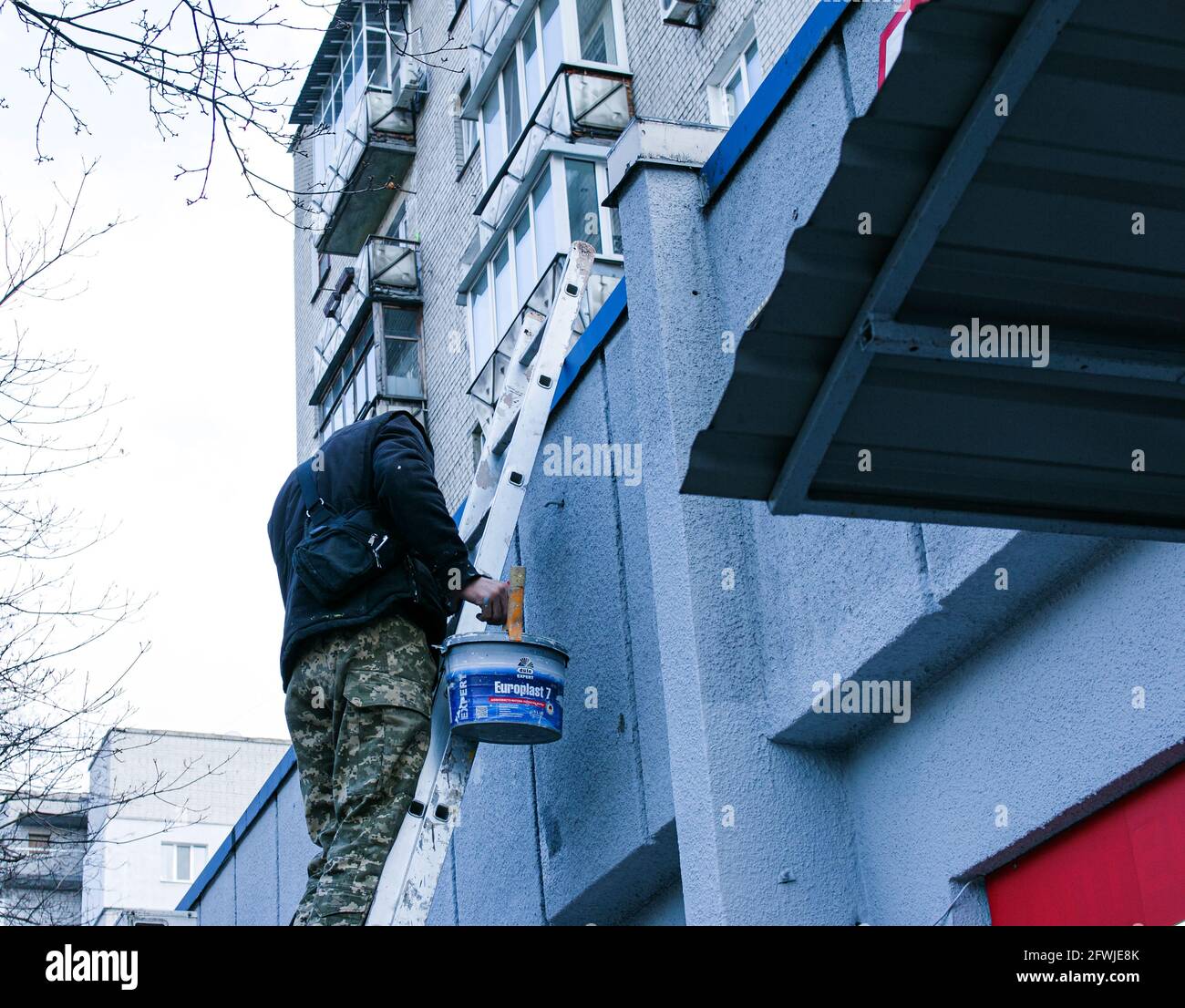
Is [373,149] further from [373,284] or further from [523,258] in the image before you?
[523,258]

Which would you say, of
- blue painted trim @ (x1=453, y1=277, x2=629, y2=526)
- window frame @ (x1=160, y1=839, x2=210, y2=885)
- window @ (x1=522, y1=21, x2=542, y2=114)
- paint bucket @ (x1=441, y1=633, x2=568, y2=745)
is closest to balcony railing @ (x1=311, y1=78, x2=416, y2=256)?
window @ (x1=522, y1=21, x2=542, y2=114)

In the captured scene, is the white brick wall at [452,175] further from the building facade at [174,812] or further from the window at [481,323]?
the building facade at [174,812]

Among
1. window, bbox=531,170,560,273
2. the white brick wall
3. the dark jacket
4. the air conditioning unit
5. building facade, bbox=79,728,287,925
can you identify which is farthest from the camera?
building facade, bbox=79,728,287,925

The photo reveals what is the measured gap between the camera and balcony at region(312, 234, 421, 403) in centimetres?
2630

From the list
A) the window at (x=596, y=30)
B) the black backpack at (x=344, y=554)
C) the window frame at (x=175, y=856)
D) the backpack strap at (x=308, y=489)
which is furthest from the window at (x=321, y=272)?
the black backpack at (x=344, y=554)

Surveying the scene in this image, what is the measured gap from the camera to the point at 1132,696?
151 inches

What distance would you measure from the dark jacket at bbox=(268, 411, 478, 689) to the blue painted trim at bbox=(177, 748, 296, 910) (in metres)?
3.62

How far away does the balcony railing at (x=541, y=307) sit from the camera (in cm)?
1652

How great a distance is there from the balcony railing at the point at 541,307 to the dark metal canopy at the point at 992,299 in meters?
9.60

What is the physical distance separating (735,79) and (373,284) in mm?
10954

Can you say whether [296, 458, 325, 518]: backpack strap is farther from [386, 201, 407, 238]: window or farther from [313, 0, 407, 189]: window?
[386, 201, 407, 238]: window
